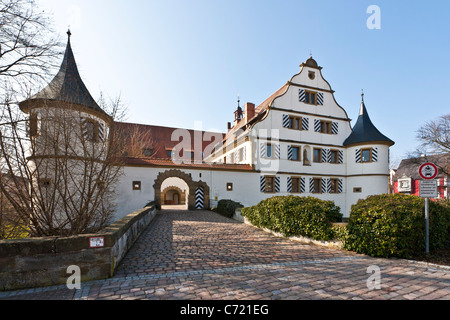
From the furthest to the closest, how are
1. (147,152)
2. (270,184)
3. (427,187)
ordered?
(147,152), (270,184), (427,187)

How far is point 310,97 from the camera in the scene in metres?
21.3

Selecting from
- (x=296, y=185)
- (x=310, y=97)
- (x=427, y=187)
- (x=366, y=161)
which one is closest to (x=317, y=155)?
(x=296, y=185)

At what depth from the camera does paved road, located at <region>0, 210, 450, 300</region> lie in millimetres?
3564

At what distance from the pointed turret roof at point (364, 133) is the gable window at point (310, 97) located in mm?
4984

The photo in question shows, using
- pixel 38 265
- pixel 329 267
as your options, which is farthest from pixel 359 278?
pixel 38 265

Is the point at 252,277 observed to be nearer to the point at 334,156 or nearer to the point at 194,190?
the point at 194,190

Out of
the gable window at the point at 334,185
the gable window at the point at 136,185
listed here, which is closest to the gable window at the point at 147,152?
the gable window at the point at 136,185

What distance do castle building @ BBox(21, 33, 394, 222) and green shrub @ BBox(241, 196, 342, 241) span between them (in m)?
8.76

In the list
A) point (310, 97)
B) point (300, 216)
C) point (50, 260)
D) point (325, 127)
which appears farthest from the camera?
point (325, 127)

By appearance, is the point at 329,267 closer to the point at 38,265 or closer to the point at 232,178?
the point at 38,265

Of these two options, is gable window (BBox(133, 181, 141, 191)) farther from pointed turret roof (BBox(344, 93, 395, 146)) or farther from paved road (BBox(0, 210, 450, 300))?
pointed turret roof (BBox(344, 93, 395, 146))

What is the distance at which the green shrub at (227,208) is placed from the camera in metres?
14.9

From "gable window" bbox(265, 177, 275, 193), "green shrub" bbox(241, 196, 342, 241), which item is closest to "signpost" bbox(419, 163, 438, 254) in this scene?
"green shrub" bbox(241, 196, 342, 241)

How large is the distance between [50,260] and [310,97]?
21.6 metres
